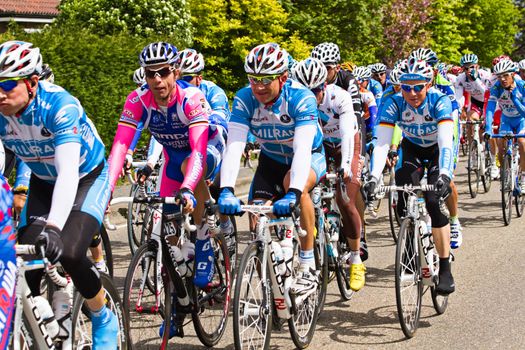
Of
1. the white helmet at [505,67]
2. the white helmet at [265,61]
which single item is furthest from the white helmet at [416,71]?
the white helmet at [505,67]

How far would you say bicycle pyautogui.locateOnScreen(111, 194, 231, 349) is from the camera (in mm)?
5336

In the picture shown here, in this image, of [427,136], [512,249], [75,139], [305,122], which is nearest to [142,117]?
[305,122]

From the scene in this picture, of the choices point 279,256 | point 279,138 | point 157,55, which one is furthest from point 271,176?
point 157,55

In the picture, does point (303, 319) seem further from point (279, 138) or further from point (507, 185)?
point (507, 185)

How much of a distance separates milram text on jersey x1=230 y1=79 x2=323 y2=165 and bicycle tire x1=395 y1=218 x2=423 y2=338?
1.13 metres

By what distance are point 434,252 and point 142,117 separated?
277 cm

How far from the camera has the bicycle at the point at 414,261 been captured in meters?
6.56

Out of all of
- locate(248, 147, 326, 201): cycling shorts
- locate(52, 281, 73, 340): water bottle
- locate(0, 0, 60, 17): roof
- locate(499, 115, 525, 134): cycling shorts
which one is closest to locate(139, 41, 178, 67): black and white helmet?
locate(248, 147, 326, 201): cycling shorts

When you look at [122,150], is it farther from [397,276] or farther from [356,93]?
[356,93]

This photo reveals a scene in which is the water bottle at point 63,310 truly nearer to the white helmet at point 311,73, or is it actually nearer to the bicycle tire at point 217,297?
the bicycle tire at point 217,297

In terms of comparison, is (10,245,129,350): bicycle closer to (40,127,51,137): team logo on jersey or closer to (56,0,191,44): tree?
(40,127,51,137): team logo on jersey

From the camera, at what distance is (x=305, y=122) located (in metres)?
6.27

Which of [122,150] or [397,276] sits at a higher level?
[122,150]

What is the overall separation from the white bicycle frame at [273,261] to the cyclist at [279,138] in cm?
15
